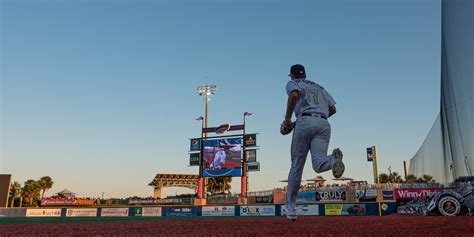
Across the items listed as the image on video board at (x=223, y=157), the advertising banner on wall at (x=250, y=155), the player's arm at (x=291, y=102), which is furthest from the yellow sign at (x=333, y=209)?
the player's arm at (x=291, y=102)

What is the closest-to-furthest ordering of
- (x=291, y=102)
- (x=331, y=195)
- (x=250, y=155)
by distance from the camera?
(x=291, y=102)
(x=331, y=195)
(x=250, y=155)

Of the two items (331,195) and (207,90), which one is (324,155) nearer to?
(331,195)

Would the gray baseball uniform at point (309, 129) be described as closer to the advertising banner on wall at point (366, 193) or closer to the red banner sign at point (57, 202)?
the advertising banner on wall at point (366, 193)

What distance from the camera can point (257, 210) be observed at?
79.0 feet

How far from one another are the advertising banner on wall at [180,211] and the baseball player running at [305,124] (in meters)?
23.3

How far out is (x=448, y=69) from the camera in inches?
390

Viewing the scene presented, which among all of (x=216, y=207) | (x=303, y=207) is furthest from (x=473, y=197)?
(x=216, y=207)

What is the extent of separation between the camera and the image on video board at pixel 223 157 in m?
35.7

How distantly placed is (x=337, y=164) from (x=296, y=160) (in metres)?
0.69

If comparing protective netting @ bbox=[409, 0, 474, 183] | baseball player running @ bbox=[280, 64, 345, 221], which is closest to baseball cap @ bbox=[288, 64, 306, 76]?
baseball player running @ bbox=[280, 64, 345, 221]

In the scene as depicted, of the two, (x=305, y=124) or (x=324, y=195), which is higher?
(x=305, y=124)

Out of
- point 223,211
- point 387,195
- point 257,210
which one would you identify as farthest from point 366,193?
point 223,211

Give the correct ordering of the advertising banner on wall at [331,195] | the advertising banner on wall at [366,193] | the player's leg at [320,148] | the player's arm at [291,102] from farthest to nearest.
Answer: the advertising banner on wall at [331,195], the advertising banner on wall at [366,193], the player's arm at [291,102], the player's leg at [320,148]

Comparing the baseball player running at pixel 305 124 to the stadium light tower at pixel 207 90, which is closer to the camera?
the baseball player running at pixel 305 124
